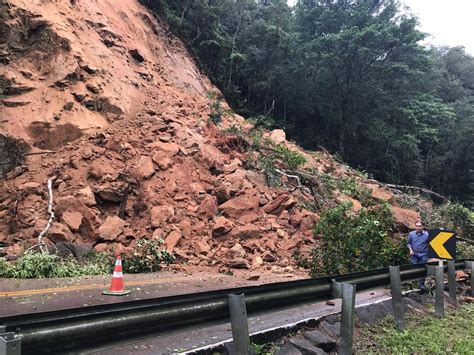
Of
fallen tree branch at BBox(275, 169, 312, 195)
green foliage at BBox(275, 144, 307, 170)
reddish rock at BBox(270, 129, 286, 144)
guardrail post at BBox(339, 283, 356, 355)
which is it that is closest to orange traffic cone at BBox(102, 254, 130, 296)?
guardrail post at BBox(339, 283, 356, 355)

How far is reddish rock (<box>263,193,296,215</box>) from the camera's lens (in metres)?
13.1

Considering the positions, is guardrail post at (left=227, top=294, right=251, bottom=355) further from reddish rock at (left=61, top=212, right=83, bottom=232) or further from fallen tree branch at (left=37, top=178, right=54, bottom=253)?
reddish rock at (left=61, top=212, right=83, bottom=232)

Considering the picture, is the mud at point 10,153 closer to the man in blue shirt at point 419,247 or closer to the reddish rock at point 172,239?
the reddish rock at point 172,239

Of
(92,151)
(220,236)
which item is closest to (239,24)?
(92,151)

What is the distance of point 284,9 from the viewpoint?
31.4 meters

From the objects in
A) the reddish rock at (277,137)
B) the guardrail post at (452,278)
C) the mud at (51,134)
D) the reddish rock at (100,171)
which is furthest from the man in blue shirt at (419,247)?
the reddish rock at (277,137)

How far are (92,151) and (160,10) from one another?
13.2 meters

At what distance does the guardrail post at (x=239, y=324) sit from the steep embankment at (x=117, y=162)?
7435 mm

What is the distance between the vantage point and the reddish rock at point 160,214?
37.5 ft

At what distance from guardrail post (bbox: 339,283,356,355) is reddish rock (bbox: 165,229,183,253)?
6895 mm

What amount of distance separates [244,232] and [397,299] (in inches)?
254

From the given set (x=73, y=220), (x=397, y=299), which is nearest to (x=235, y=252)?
(x=73, y=220)

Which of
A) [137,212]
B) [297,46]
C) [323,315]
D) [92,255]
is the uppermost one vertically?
[297,46]

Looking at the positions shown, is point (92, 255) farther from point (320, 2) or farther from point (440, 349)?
point (320, 2)
